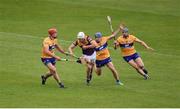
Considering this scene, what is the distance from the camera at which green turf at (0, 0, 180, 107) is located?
2944cm

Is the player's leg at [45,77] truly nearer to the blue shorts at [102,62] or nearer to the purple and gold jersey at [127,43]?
the blue shorts at [102,62]

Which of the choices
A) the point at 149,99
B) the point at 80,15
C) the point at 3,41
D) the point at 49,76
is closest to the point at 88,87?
the point at 49,76

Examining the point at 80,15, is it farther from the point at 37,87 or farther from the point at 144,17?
the point at 37,87

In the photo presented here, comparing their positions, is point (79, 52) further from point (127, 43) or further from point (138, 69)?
point (138, 69)

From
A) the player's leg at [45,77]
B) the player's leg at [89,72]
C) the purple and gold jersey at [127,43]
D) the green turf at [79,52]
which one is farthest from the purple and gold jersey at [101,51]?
the player's leg at [45,77]

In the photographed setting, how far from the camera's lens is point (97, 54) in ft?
110

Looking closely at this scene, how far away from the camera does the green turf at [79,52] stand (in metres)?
29.4

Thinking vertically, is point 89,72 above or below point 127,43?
below

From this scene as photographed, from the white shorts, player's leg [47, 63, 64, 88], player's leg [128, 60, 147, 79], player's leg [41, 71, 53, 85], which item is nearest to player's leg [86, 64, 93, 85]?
the white shorts

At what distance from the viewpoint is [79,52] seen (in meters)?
42.4

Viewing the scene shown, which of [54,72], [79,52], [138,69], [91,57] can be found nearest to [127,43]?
[138,69]

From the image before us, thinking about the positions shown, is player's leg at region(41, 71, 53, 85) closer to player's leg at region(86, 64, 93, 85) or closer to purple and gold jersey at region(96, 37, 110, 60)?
player's leg at region(86, 64, 93, 85)

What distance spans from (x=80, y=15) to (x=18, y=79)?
22.2 meters

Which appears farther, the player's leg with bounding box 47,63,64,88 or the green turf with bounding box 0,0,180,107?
the player's leg with bounding box 47,63,64,88
